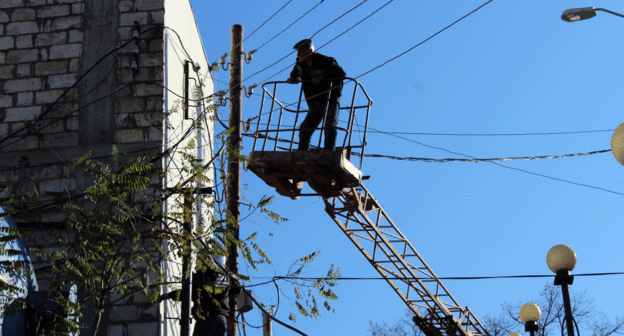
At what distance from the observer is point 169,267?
11.3 metres

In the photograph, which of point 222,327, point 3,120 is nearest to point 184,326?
point 222,327

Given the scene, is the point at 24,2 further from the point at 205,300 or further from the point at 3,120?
the point at 205,300

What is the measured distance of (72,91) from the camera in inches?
488

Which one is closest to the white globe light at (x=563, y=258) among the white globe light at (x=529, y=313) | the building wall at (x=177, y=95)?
the white globe light at (x=529, y=313)

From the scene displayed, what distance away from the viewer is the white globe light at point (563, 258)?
10000mm

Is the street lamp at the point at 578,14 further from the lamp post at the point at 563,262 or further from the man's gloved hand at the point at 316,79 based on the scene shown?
the man's gloved hand at the point at 316,79

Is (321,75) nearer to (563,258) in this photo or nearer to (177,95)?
(177,95)

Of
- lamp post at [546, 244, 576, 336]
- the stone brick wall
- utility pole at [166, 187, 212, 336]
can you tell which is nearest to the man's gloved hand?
the stone brick wall

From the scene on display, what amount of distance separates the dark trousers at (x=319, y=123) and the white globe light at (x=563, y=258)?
3.38 m

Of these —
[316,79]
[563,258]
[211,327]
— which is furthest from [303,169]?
[563,258]

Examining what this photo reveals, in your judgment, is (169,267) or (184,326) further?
(169,267)

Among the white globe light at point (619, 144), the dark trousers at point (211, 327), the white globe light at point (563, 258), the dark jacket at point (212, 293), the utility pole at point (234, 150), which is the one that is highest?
the utility pole at point (234, 150)

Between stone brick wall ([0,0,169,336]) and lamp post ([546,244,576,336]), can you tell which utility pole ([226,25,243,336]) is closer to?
stone brick wall ([0,0,169,336])

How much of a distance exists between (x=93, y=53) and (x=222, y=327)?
495 cm
